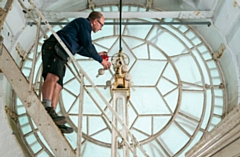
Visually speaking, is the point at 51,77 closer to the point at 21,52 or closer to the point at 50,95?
the point at 50,95

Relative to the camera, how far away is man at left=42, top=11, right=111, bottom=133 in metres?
1.94

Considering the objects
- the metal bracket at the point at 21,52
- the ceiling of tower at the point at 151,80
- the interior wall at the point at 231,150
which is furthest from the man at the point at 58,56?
the metal bracket at the point at 21,52

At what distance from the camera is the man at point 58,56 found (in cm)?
194

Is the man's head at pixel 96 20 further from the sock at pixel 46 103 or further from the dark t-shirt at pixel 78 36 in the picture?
the sock at pixel 46 103

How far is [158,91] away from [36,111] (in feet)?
6.49

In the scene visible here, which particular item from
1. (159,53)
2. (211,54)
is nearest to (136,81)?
(159,53)

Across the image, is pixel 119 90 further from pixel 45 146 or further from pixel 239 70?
pixel 239 70

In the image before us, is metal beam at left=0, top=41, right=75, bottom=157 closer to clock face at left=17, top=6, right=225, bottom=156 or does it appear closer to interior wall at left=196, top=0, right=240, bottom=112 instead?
clock face at left=17, top=6, right=225, bottom=156

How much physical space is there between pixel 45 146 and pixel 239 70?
209 centimetres

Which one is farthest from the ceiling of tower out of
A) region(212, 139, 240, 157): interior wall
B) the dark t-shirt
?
region(212, 139, 240, 157): interior wall

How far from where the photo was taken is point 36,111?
1786 mm

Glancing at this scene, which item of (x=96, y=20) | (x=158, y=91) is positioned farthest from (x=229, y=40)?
(x=96, y=20)

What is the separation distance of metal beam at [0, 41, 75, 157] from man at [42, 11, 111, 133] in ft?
0.30

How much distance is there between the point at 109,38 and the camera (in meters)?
3.76
